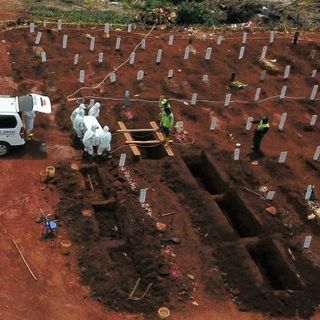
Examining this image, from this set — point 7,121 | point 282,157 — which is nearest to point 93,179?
point 7,121

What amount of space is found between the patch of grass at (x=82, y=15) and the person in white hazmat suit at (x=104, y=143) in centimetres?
1408

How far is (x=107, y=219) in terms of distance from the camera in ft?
56.7

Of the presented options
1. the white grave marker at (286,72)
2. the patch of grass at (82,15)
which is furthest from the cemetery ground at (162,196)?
the patch of grass at (82,15)

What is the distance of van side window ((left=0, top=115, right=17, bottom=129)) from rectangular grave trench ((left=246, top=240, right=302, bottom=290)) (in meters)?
8.55

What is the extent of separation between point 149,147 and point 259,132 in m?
4.21

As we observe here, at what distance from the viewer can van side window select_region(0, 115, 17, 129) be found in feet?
58.7

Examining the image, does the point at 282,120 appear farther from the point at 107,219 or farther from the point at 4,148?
the point at 4,148

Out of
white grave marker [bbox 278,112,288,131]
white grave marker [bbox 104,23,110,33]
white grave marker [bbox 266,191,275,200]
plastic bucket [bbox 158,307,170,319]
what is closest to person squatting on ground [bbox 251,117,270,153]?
white grave marker [bbox 278,112,288,131]

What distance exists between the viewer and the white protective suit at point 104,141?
18766 millimetres

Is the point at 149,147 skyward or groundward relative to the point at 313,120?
groundward

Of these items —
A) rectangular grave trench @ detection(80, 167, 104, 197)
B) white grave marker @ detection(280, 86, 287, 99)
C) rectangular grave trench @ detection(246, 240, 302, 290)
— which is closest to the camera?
rectangular grave trench @ detection(246, 240, 302, 290)

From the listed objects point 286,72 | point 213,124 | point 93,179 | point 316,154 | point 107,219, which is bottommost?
point 107,219

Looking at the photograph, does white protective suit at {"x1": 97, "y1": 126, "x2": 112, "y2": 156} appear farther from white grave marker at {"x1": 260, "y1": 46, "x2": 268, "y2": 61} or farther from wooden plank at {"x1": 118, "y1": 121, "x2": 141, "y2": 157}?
white grave marker at {"x1": 260, "y1": 46, "x2": 268, "y2": 61}

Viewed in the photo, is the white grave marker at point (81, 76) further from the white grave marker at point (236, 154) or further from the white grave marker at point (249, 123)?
the white grave marker at point (236, 154)
